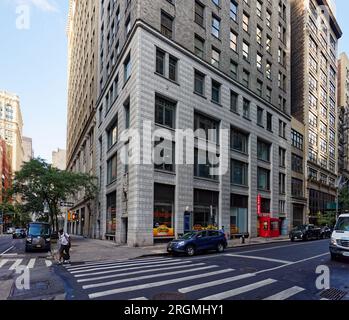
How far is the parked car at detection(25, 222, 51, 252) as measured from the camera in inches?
960

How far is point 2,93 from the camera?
538 ft

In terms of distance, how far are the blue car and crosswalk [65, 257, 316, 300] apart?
599cm

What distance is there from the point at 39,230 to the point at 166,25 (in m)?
20.9

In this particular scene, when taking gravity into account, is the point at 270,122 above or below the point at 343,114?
below

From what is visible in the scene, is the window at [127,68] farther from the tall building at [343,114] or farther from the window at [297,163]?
the tall building at [343,114]

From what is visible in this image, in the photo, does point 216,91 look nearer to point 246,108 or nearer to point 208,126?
point 208,126

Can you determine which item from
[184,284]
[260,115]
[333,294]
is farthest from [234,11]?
[333,294]

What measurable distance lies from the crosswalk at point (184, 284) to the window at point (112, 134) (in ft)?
77.1

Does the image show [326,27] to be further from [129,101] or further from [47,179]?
[47,179]

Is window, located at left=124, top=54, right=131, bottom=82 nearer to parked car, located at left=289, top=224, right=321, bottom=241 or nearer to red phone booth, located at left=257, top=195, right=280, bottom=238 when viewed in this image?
red phone booth, located at left=257, top=195, right=280, bottom=238

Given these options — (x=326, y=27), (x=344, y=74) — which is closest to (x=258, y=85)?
(x=326, y=27)

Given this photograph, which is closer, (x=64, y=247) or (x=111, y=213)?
(x=64, y=247)

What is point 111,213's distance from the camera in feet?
119

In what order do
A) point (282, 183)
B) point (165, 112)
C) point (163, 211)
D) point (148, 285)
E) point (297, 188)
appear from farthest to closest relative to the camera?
1. point (297, 188)
2. point (282, 183)
3. point (165, 112)
4. point (163, 211)
5. point (148, 285)
